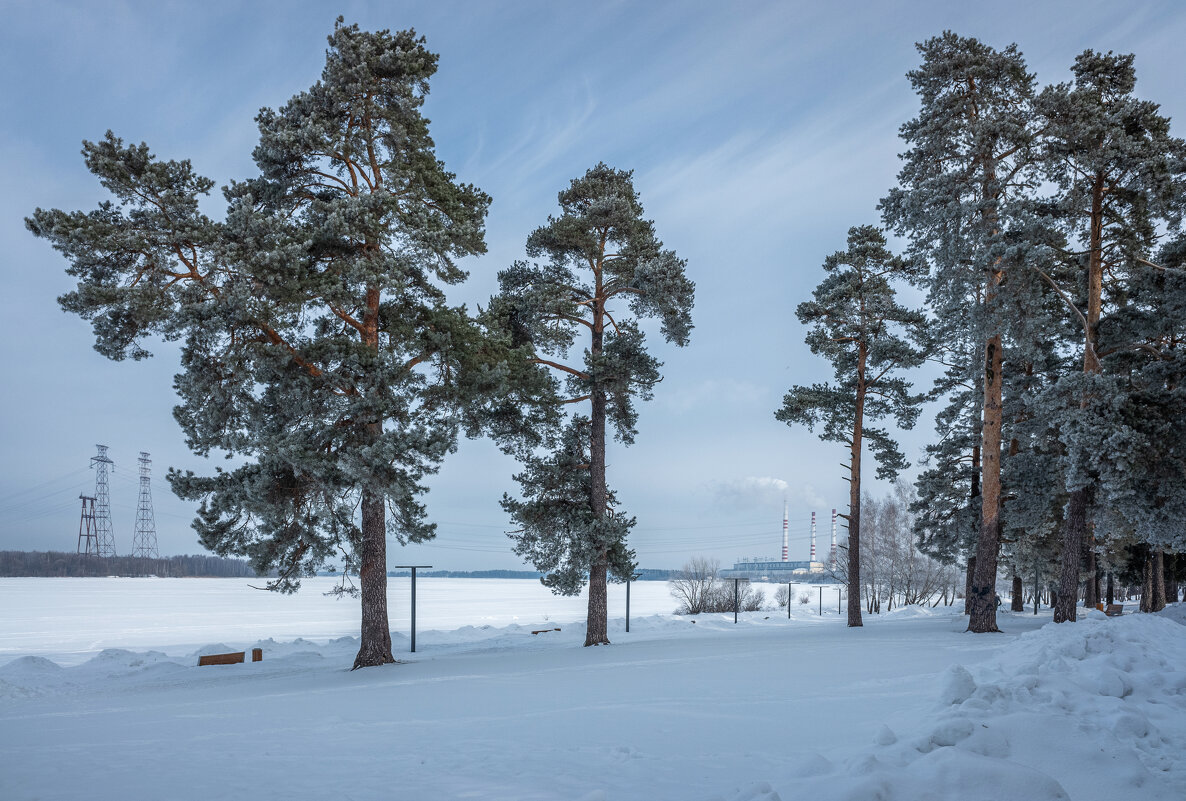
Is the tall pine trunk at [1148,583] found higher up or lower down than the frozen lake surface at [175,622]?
higher up

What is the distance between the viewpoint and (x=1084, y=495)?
1570cm

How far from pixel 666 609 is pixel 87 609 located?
35.6 m

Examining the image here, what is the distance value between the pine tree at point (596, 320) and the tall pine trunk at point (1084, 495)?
9.11 meters

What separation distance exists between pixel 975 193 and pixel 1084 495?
7.47m

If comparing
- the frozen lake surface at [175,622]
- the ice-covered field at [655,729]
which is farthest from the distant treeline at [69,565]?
the ice-covered field at [655,729]

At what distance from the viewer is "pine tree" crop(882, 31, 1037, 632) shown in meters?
16.0

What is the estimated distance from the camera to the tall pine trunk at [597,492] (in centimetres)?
1788

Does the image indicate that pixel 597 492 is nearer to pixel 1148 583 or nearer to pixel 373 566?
pixel 373 566

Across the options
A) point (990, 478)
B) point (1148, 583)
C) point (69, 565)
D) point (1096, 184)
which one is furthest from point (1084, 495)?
point (69, 565)

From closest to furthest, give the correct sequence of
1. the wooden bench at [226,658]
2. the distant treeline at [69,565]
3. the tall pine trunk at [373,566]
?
the tall pine trunk at [373,566] < the wooden bench at [226,658] < the distant treeline at [69,565]

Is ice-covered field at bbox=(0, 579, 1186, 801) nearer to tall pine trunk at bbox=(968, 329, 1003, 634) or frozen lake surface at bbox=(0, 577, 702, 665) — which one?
Answer: tall pine trunk at bbox=(968, 329, 1003, 634)

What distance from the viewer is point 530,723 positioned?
728 centimetres

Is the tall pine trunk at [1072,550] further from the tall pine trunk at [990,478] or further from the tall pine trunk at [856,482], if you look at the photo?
the tall pine trunk at [856,482]

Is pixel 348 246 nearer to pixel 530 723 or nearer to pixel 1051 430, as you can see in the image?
pixel 530 723
